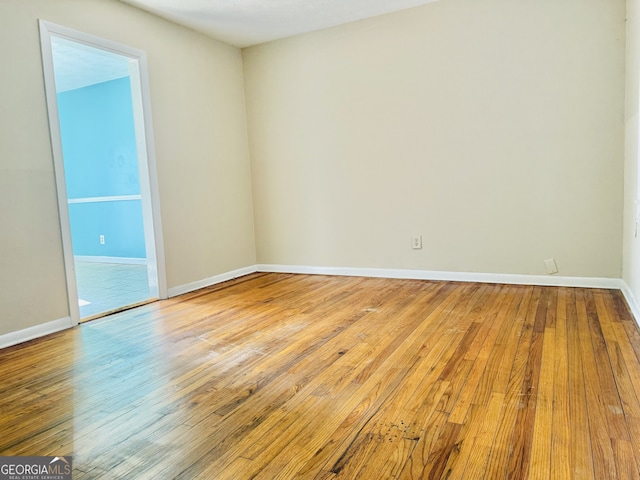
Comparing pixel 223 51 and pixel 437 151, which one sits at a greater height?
pixel 223 51

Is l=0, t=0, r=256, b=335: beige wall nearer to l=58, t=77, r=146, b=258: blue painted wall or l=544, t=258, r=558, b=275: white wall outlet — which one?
l=58, t=77, r=146, b=258: blue painted wall

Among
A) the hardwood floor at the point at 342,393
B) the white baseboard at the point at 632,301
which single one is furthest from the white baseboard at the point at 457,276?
the hardwood floor at the point at 342,393

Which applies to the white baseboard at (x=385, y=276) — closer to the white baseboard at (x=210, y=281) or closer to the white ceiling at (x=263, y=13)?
the white baseboard at (x=210, y=281)

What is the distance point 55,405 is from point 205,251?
7.87 ft

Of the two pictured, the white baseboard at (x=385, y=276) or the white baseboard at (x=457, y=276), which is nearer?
the white baseboard at (x=385, y=276)

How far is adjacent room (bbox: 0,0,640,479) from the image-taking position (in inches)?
60.2

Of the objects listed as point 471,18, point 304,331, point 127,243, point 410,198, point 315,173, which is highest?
point 471,18

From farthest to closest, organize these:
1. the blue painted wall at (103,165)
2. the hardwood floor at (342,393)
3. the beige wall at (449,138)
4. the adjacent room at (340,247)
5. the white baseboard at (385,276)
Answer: the blue painted wall at (103,165)
the beige wall at (449,138)
the white baseboard at (385,276)
the adjacent room at (340,247)
the hardwood floor at (342,393)

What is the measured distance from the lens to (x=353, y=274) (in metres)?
4.29

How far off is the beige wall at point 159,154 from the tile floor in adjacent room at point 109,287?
1.32 feet

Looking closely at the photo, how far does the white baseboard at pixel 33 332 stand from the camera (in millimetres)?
2588

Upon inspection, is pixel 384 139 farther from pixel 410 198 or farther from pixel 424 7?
pixel 424 7

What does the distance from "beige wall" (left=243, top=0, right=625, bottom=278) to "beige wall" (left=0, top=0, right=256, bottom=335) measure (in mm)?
361

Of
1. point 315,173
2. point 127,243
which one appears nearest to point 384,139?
point 315,173
